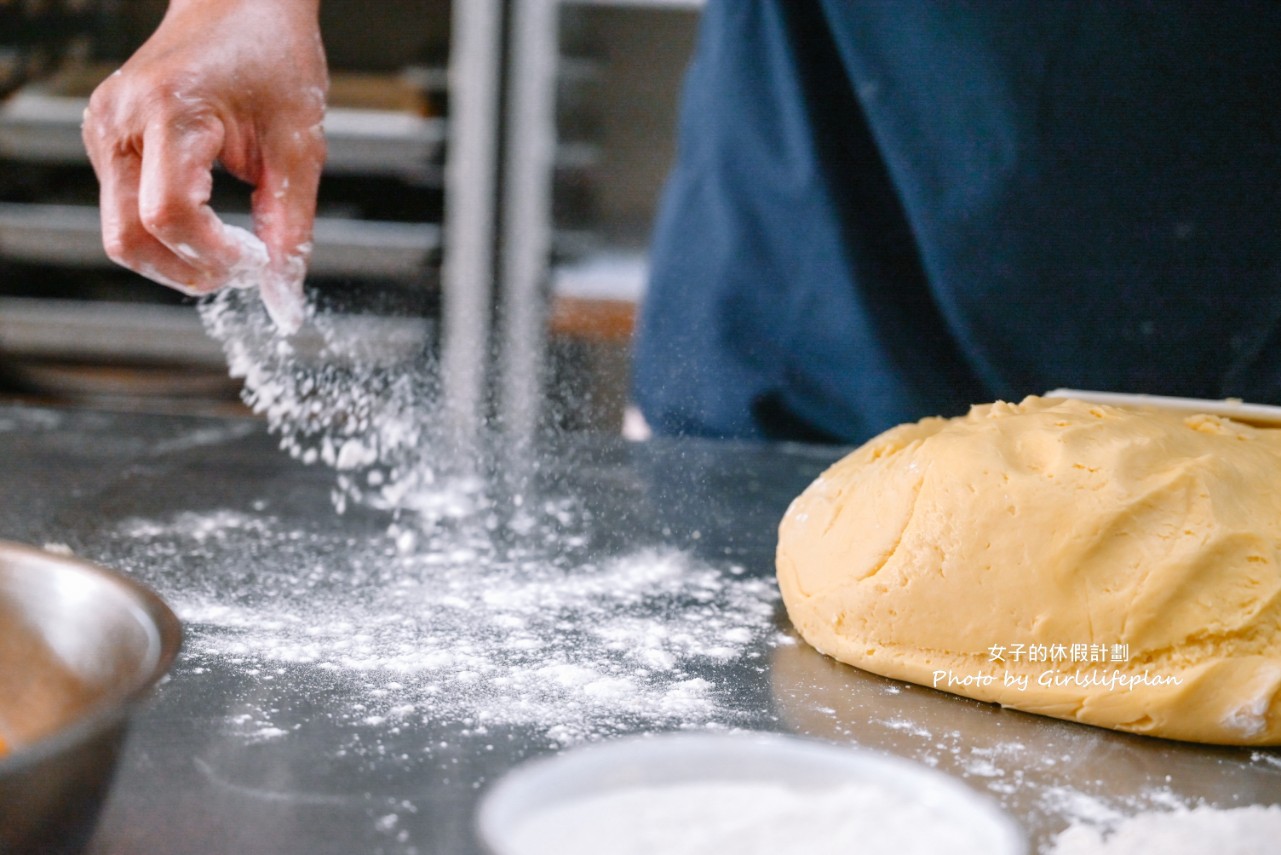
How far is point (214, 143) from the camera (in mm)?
1015

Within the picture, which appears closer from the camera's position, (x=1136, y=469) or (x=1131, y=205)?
(x=1136, y=469)

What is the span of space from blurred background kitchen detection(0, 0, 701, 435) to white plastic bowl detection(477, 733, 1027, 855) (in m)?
1.96

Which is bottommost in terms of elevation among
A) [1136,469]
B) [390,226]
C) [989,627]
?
[390,226]

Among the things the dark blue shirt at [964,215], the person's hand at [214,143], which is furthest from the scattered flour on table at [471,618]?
the dark blue shirt at [964,215]

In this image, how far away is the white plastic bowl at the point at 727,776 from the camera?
1.74 feet

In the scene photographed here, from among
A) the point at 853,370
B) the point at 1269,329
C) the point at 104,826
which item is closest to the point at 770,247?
the point at 853,370

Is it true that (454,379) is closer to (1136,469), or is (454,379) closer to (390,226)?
(1136,469)

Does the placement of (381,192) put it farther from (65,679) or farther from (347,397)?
(65,679)

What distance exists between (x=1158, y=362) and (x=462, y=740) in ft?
3.28

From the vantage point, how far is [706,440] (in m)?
1.52

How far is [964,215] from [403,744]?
949 mm

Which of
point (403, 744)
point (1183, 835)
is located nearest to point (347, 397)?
point (403, 744)

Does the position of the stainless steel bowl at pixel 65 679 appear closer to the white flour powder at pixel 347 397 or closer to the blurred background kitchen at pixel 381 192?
the white flour powder at pixel 347 397

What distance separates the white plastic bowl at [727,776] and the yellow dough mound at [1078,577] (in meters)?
0.29
